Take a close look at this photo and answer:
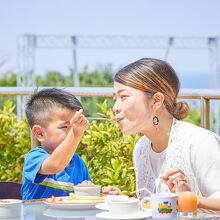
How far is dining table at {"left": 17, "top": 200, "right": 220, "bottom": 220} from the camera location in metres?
2.82

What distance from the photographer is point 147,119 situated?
319cm

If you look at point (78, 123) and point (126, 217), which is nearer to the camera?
point (126, 217)

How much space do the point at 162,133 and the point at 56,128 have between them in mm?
597

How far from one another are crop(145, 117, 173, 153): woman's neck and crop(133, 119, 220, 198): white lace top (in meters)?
0.02

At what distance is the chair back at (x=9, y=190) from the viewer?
11.6 feet

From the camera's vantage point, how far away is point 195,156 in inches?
121

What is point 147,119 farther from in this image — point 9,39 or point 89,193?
point 9,39

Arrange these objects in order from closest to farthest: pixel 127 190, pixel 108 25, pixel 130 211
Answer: pixel 130 211
pixel 127 190
pixel 108 25

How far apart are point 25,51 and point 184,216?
33.0 m

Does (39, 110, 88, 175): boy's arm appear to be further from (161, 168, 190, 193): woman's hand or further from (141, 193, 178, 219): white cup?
(141, 193, 178, 219): white cup

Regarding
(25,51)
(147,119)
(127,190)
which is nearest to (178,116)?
(147,119)

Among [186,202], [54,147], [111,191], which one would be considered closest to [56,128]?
[54,147]

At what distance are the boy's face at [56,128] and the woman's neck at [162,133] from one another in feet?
1.71

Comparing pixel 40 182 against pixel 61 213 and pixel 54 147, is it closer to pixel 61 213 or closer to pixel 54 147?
pixel 54 147
